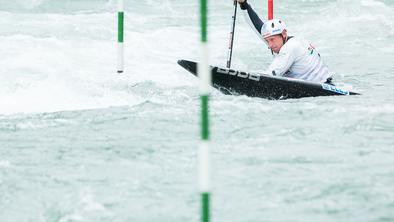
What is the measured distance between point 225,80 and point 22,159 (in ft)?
9.74

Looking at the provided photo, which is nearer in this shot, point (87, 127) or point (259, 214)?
point (259, 214)

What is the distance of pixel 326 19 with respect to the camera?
1638cm

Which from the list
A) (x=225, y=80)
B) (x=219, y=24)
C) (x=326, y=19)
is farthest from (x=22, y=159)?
(x=326, y=19)

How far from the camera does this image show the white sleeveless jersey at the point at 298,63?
8.63m

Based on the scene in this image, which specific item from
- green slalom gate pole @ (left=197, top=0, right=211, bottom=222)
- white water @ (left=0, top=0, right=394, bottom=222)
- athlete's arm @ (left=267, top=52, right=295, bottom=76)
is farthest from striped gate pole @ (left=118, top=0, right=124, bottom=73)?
green slalom gate pole @ (left=197, top=0, right=211, bottom=222)

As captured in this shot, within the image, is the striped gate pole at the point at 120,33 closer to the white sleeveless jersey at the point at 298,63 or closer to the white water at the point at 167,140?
the white water at the point at 167,140

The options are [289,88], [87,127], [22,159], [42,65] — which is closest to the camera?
[22,159]

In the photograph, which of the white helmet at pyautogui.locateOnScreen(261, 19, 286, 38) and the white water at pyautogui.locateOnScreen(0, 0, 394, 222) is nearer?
the white water at pyautogui.locateOnScreen(0, 0, 394, 222)

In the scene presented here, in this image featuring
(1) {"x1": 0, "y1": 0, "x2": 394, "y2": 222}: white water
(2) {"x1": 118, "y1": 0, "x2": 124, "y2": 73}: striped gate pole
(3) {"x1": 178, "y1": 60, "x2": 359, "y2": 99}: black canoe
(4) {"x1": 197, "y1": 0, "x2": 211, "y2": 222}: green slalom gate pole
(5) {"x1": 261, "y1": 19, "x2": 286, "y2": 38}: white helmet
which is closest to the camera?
(4) {"x1": 197, "y1": 0, "x2": 211, "y2": 222}: green slalom gate pole

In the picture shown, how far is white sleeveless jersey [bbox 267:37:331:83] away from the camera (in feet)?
28.3

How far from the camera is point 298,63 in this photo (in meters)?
8.78

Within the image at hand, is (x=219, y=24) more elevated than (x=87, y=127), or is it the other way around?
(x=219, y=24)

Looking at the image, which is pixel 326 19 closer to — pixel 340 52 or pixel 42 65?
pixel 340 52

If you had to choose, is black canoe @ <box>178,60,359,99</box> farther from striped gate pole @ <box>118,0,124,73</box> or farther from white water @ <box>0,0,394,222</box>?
striped gate pole @ <box>118,0,124,73</box>
